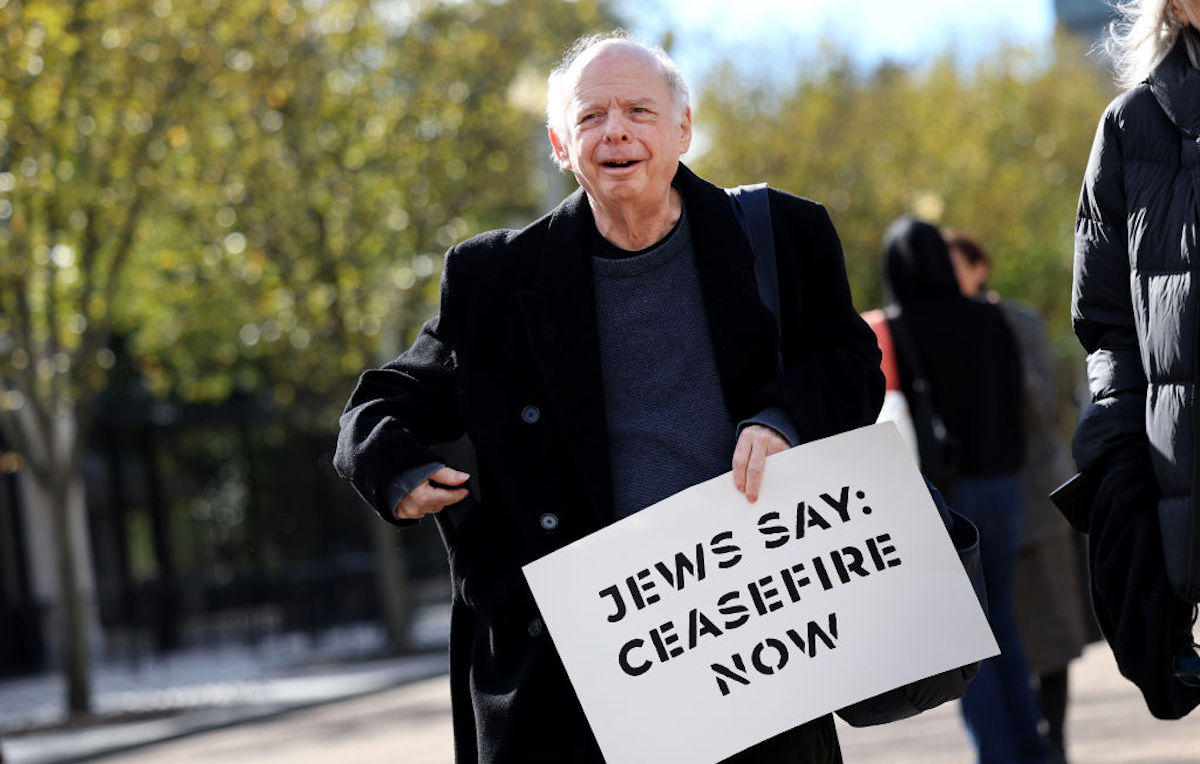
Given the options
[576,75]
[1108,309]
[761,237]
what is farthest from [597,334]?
[1108,309]

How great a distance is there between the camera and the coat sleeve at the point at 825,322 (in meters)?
3.71

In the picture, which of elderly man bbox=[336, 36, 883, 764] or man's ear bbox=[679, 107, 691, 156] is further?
man's ear bbox=[679, 107, 691, 156]

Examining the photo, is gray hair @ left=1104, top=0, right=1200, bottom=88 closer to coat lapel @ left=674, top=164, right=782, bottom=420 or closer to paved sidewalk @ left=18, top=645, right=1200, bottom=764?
coat lapel @ left=674, top=164, right=782, bottom=420

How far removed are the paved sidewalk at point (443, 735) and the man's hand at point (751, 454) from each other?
4.31 m

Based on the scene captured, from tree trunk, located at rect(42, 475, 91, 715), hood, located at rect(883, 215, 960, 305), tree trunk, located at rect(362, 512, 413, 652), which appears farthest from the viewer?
tree trunk, located at rect(362, 512, 413, 652)

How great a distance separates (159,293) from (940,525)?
19.4 m

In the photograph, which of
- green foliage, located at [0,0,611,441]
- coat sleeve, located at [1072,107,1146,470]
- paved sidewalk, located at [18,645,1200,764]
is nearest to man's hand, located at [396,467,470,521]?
coat sleeve, located at [1072,107,1146,470]

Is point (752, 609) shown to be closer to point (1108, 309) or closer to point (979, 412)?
point (1108, 309)

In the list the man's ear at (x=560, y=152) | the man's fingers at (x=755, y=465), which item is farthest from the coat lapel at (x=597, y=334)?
the man's ear at (x=560, y=152)

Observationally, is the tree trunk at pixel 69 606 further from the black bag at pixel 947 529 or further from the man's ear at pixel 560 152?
the black bag at pixel 947 529

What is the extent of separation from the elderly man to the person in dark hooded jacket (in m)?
3.25

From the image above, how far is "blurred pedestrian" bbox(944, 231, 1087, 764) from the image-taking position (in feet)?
24.5

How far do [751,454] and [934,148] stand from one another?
4037cm

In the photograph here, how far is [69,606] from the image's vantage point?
58.5 feet
